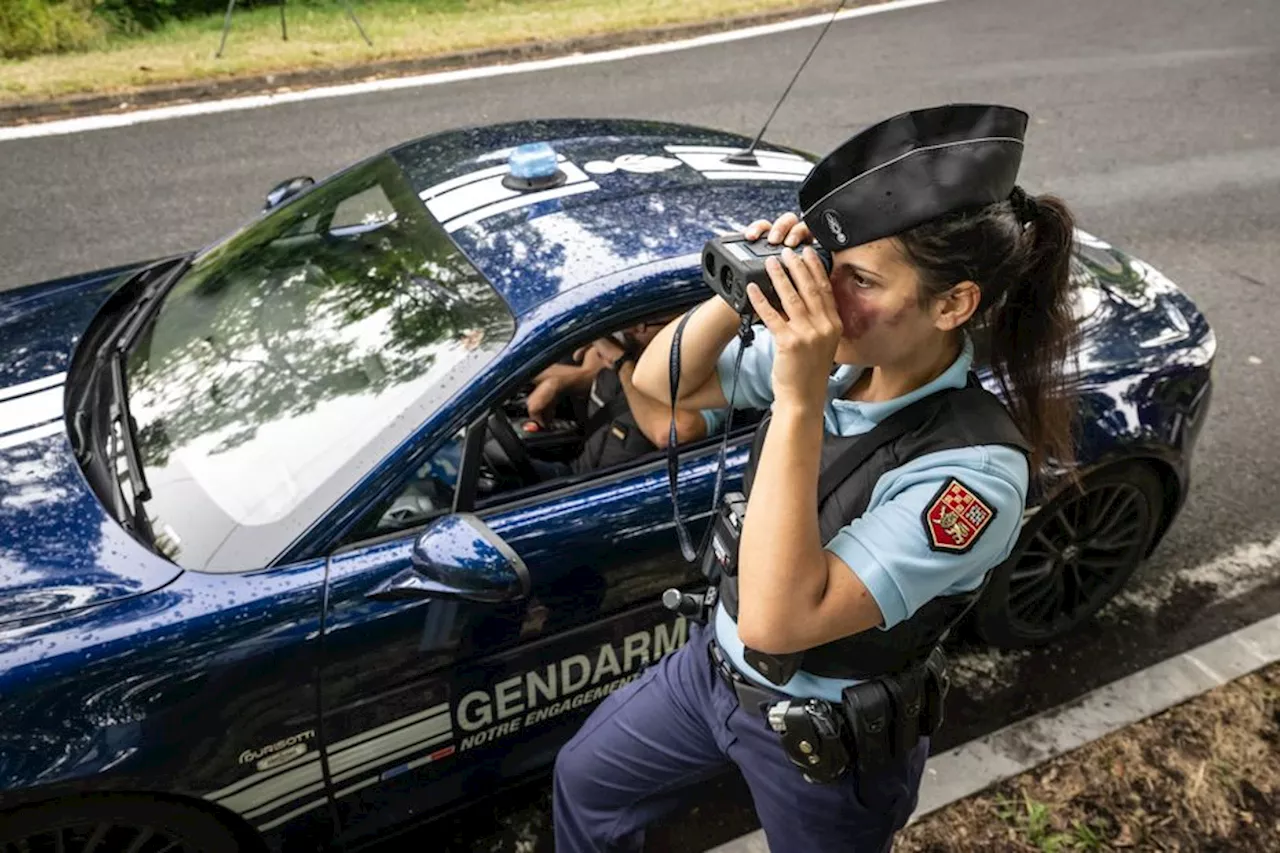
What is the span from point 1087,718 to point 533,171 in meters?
2.15

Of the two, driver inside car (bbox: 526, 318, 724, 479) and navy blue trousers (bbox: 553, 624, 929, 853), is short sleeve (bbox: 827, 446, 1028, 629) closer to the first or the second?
navy blue trousers (bbox: 553, 624, 929, 853)

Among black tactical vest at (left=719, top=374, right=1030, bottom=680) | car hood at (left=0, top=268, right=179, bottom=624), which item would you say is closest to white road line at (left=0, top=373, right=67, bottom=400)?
car hood at (left=0, top=268, right=179, bottom=624)

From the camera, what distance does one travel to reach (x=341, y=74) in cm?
829

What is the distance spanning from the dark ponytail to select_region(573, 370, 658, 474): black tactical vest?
0.90m

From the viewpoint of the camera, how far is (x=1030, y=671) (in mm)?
3268

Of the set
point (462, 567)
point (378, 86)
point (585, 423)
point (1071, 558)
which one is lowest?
point (1071, 558)

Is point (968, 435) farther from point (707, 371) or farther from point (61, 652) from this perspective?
point (61, 652)

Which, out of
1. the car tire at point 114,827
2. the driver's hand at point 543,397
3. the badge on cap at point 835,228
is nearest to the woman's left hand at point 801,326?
the badge on cap at point 835,228

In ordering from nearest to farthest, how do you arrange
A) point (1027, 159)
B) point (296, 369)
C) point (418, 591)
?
point (418, 591), point (296, 369), point (1027, 159)

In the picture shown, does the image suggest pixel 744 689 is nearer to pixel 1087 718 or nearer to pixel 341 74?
pixel 1087 718

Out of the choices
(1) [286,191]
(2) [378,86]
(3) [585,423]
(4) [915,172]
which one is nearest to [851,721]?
(4) [915,172]

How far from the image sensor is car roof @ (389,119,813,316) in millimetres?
2422

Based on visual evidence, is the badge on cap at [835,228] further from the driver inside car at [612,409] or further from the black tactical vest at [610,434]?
the black tactical vest at [610,434]

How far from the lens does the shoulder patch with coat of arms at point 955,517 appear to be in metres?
1.51
